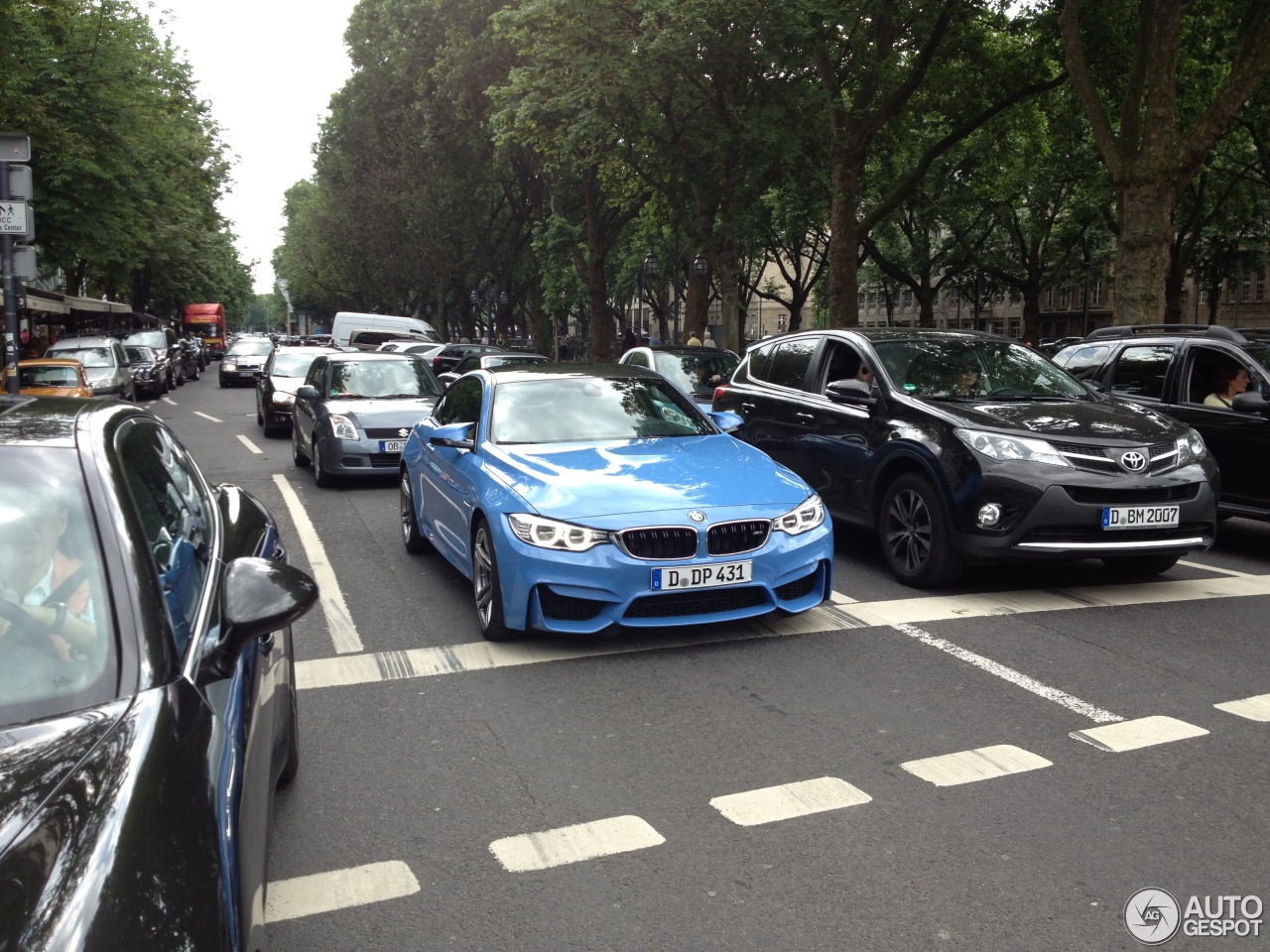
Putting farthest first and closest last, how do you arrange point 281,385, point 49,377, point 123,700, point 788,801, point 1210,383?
point 49,377 < point 281,385 < point 1210,383 < point 788,801 < point 123,700

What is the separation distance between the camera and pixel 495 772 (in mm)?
4309

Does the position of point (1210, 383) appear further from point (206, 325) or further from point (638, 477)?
point (206, 325)

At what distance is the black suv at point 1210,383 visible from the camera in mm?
8547

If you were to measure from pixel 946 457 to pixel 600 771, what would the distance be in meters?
3.72

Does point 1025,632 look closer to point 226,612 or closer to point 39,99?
point 226,612

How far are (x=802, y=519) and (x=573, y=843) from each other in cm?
288

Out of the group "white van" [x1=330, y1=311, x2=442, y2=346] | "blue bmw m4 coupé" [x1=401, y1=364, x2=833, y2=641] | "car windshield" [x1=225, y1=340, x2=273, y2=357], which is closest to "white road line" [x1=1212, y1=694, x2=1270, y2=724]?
"blue bmw m4 coupé" [x1=401, y1=364, x2=833, y2=641]

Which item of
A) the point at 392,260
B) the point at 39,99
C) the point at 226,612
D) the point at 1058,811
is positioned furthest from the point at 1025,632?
the point at 392,260

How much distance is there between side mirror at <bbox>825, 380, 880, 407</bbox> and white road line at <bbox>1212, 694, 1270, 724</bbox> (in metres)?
3.36

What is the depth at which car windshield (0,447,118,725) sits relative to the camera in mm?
2217

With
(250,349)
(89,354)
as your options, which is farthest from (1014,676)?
(250,349)

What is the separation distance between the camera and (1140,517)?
22.9 feet

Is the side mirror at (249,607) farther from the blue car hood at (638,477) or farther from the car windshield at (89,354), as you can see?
the car windshield at (89,354)

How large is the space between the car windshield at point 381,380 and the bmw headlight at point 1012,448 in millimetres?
8028
